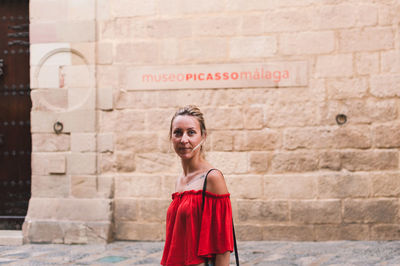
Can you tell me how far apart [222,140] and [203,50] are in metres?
1.08

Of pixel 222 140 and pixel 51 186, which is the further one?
pixel 51 186

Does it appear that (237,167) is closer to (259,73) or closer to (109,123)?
(259,73)

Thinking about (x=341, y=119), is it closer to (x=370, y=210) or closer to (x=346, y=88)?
(x=346, y=88)

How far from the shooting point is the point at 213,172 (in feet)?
7.04

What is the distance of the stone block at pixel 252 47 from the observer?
221 inches

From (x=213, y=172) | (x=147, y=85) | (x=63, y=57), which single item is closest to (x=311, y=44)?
(x=147, y=85)

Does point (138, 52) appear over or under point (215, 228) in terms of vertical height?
over

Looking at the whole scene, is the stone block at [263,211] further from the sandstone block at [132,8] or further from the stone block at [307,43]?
the sandstone block at [132,8]

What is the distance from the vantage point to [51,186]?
5.84 meters

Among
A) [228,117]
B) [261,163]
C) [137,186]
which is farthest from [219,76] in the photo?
[137,186]

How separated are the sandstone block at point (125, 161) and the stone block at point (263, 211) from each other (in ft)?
4.43

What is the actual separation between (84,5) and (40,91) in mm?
1172

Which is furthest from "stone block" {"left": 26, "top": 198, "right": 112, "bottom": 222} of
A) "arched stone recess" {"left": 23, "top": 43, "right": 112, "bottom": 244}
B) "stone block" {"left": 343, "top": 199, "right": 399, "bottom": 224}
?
"stone block" {"left": 343, "top": 199, "right": 399, "bottom": 224}

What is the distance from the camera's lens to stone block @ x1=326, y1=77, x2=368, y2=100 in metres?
5.48
